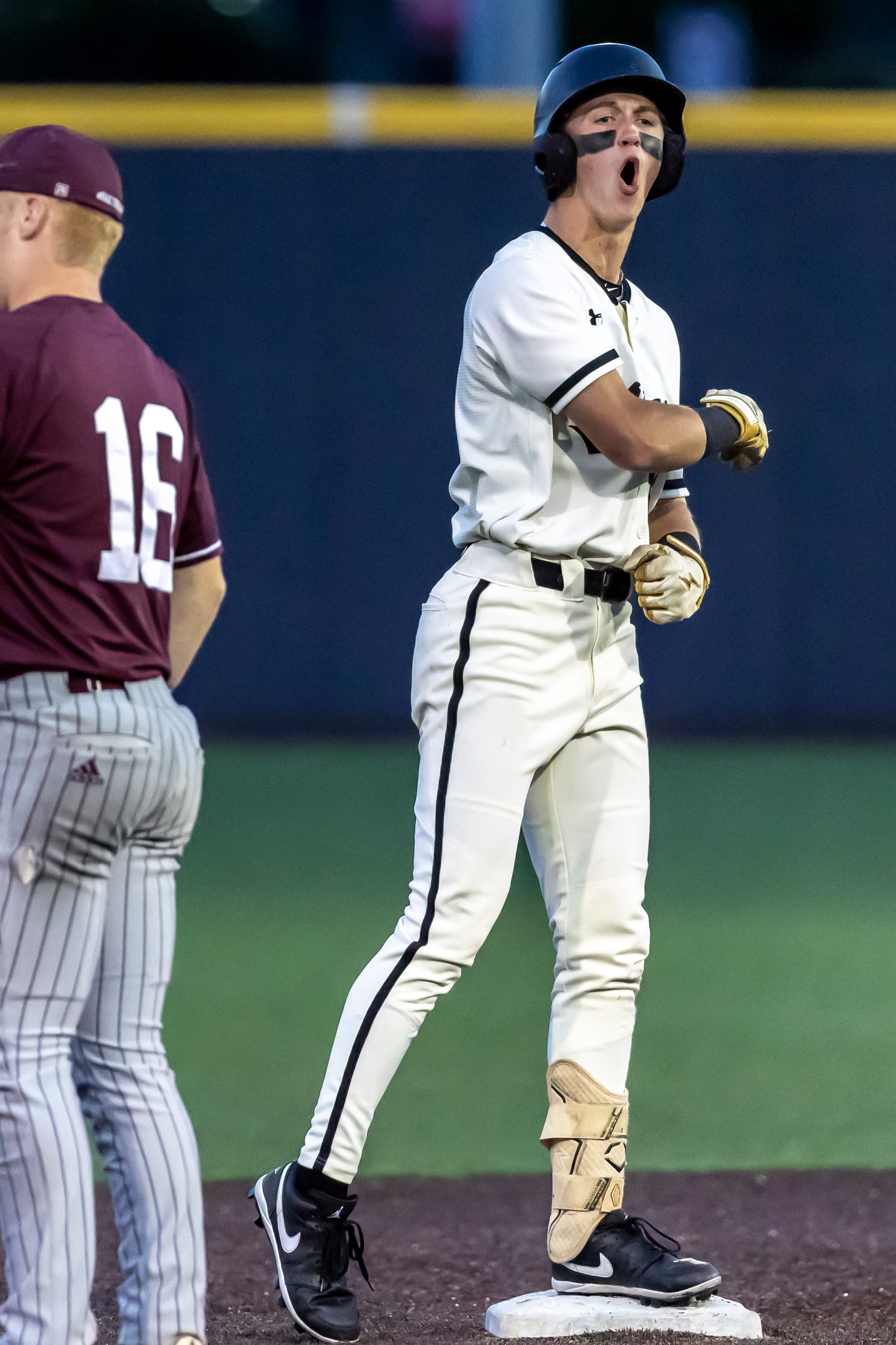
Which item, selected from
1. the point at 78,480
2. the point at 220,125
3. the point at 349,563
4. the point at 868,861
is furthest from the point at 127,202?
the point at 78,480

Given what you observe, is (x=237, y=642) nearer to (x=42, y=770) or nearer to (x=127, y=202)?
(x=127, y=202)

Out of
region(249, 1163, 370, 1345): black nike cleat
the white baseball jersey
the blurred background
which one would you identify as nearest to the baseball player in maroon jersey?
region(249, 1163, 370, 1345): black nike cleat

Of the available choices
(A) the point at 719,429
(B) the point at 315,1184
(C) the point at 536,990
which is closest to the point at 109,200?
(A) the point at 719,429

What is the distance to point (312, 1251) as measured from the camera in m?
3.18

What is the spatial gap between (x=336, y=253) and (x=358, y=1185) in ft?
29.8

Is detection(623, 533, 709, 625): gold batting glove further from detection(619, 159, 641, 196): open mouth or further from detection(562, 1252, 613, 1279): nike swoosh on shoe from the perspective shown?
detection(562, 1252, 613, 1279): nike swoosh on shoe

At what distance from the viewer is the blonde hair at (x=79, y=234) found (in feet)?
9.09

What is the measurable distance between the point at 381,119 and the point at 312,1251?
10.2 meters

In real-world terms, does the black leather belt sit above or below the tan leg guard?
above

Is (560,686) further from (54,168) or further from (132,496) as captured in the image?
(54,168)

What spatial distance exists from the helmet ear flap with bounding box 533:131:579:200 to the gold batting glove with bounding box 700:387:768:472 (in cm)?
49

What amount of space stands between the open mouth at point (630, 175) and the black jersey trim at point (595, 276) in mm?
147

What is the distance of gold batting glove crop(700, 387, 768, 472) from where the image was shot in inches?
134

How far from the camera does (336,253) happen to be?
40.5 ft
